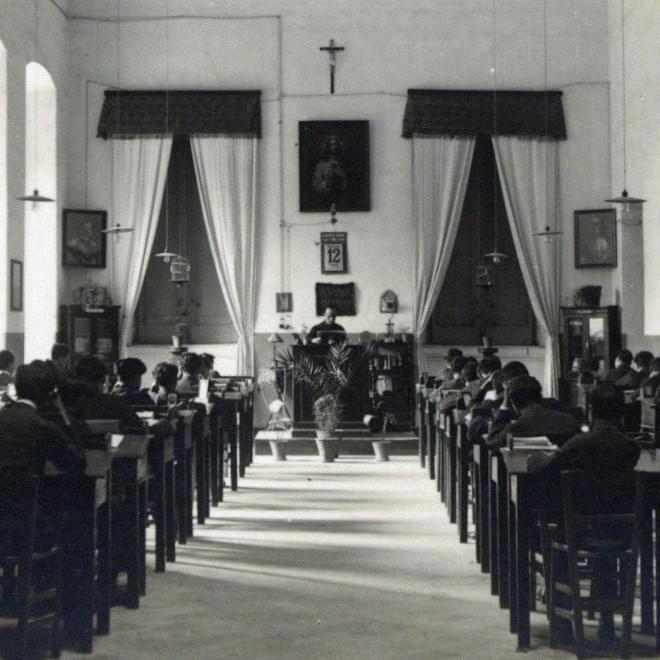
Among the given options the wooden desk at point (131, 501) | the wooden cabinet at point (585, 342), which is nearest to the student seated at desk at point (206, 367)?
→ the wooden cabinet at point (585, 342)

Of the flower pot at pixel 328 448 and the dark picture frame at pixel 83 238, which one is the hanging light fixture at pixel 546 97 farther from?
the dark picture frame at pixel 83 238

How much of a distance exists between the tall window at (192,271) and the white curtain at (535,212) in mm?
5098

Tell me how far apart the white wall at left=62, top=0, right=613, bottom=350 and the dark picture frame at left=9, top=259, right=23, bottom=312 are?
15.0 ft

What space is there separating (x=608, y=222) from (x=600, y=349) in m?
2.20

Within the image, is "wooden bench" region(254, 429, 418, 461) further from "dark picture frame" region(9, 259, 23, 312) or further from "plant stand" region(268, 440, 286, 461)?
"dark picture frame" region(9, 259, 23, 312)

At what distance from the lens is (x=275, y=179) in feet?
64.8

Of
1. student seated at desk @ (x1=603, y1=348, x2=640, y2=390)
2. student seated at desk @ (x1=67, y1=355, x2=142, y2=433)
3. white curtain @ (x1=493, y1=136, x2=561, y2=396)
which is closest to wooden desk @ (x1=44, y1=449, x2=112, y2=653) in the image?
student seated at desk @ (x1=67, y1=355, x2=142, y2=433)

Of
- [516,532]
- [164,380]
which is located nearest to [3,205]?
[164,380]

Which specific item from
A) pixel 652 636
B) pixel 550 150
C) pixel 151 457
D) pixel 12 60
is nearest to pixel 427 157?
pixel 550 150

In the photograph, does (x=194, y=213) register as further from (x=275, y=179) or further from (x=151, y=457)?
(x=151, y=457)

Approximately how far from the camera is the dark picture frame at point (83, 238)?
19.2 m

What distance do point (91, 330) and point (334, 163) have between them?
484 cm

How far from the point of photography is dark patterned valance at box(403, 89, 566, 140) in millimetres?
19438

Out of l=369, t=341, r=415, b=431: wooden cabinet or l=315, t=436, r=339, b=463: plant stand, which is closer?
l=315, t=436, r=339, b=463: plant stand
